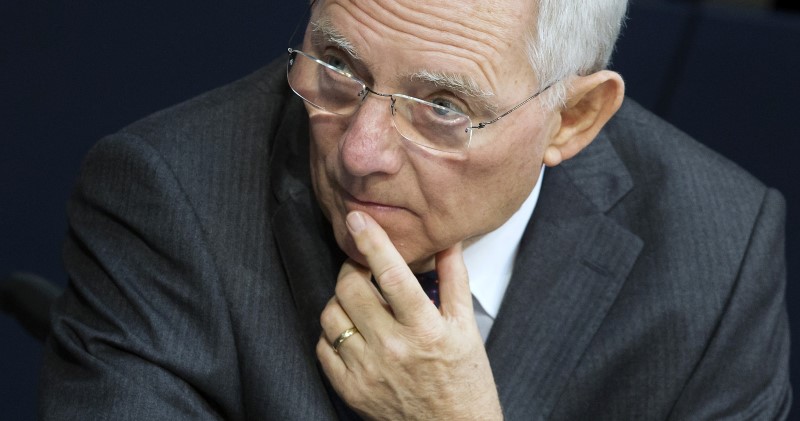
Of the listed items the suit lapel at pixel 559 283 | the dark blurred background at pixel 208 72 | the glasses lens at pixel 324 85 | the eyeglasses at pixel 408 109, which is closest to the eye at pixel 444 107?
the eyeglasses at pixel 408 109

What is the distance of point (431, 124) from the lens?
4.72 ft

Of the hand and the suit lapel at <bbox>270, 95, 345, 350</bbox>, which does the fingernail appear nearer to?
the hand

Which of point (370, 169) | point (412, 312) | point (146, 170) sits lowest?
point (412, 312)

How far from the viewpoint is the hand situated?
1501 mm

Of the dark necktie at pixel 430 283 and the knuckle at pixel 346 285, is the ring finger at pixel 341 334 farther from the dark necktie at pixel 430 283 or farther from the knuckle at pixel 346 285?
the dark necktie at pixel 430 283

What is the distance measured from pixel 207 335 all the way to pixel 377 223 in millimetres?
312

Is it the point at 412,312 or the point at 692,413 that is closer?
the point at 412,312

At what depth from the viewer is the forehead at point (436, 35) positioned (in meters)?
1.37

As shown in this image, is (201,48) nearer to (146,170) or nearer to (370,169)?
(146,170)

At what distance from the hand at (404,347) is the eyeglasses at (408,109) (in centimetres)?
15

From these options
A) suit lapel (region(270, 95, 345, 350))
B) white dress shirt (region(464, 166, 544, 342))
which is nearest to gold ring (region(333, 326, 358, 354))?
suit lapel (region(270, 95, 345, 350))

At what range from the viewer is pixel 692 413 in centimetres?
179

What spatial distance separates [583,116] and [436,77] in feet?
1.18

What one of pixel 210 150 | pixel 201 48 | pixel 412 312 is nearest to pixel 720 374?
pixel 412 312
